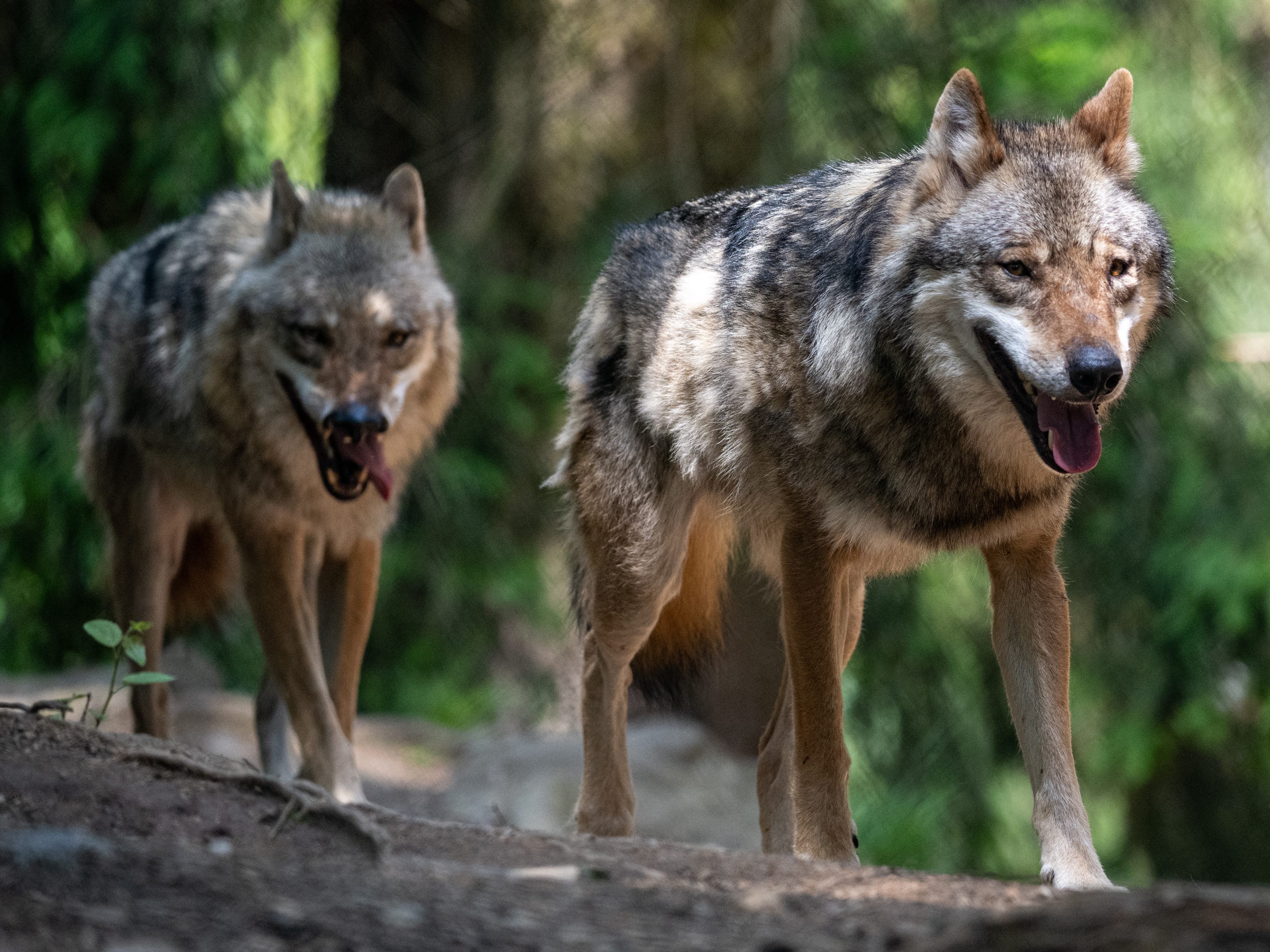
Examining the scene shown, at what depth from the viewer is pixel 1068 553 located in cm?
771

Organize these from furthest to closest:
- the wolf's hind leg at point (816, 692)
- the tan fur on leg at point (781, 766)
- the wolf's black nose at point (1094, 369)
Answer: the tan fur on leg at point (781, 766) < the wolf's hind leg at point (816, 692) < the wolf's black nose at point (1094, 369)

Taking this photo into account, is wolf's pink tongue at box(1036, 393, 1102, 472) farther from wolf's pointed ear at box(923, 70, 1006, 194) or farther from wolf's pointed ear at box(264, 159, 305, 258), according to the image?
wolf's pointed ear at box(264, 159, 305, 258)

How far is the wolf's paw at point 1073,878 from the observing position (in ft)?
10.7

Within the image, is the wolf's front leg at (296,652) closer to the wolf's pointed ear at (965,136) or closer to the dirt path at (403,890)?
the dirt path at (403,890)

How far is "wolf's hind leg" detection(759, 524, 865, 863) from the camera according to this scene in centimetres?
368

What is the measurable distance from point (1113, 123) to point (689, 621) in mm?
2221

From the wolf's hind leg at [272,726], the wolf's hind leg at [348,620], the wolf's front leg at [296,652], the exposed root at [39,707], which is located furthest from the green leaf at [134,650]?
the wolf's hind leg at [272,726]

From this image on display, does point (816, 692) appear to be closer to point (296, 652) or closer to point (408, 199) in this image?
point (296, 652)

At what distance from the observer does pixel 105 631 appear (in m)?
3.45

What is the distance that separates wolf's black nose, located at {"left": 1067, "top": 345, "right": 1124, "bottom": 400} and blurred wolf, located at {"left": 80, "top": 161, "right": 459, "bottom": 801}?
2.70 m

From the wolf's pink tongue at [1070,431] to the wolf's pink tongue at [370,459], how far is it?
2.62 metres

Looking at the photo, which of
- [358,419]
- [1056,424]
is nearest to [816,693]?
[1056,424]

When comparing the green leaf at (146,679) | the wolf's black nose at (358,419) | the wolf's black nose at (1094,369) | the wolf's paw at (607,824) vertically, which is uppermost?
the wolf's black nose at (1094,369)

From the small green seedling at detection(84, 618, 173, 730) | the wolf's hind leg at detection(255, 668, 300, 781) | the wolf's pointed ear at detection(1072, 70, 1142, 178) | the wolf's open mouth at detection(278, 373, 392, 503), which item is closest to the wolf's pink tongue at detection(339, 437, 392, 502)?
the wolf's open mouth at detection(278, 373, 392, 503)
